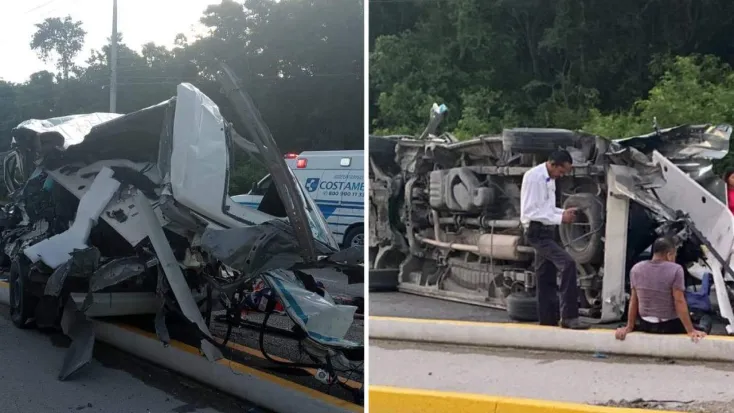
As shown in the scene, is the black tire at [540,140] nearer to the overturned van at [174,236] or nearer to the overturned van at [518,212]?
the overturned van at [518,212]

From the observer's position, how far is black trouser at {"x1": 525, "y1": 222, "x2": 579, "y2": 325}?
4164 millimetres

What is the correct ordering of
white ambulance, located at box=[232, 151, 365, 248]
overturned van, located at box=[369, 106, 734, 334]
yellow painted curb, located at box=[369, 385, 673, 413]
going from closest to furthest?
1. yellow painted curb, located at box=[369, 385, 673, 413]
2. overturned van, located at box=[369, 106, 734, 334]
3. white ambulance, located at box=[232, 151, 365, 248]

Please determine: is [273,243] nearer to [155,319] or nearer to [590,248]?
[155,319]

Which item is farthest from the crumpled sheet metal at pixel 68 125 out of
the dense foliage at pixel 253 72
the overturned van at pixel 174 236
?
the dense foliage at pixel 253 72

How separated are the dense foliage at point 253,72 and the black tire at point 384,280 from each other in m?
1.19

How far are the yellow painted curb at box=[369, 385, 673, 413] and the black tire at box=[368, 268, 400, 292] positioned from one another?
2307mm

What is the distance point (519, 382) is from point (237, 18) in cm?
346

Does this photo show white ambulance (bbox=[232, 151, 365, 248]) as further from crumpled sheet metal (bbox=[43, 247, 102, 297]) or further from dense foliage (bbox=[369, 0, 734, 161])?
crumpled sheet metal (bbox=[43, 247, 102, 297])

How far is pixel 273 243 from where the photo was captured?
3516 millimetres

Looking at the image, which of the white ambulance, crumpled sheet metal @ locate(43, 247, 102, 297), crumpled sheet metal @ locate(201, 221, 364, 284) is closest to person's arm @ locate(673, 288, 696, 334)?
crumpled sheet metal @ locate(201, 221, 364, 284)

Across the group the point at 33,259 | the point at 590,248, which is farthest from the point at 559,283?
the point at 33,259

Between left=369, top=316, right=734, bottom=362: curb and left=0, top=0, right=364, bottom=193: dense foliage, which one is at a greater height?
left=0, top=0, right=364, bottom=193: dense foliage

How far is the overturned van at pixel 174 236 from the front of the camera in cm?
350

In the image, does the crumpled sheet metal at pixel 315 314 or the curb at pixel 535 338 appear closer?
the crumpled sheet metal at pixel 315 314
